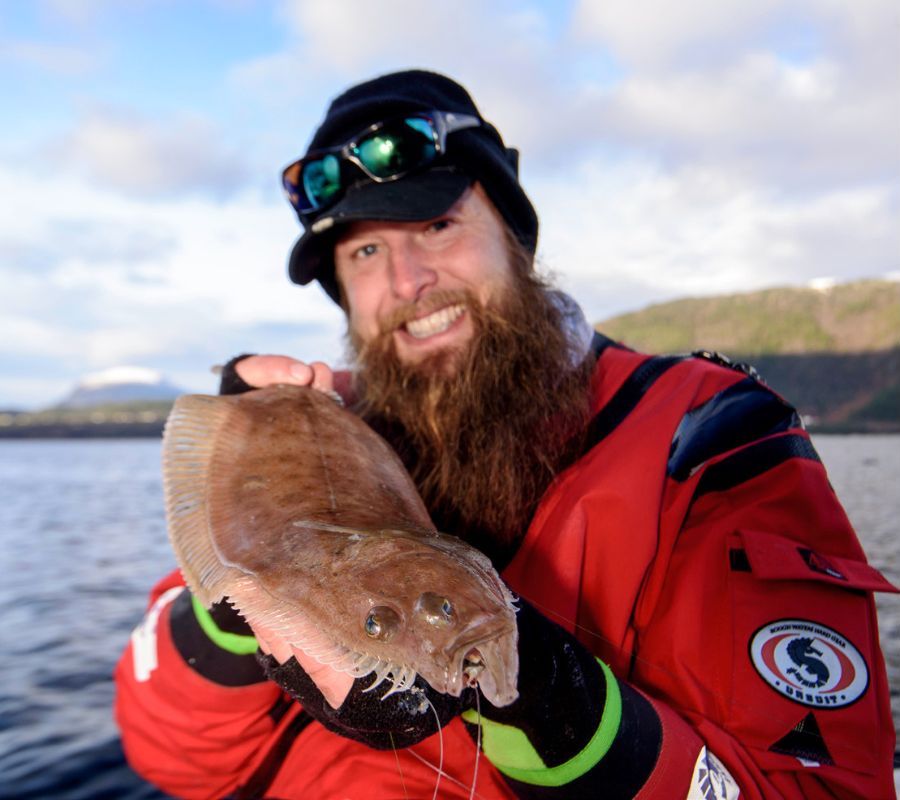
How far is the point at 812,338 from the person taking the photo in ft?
327

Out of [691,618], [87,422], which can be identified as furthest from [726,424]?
[87,422]

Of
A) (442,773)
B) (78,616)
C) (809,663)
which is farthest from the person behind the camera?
(78,616)

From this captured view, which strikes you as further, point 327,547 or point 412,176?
point 412,176

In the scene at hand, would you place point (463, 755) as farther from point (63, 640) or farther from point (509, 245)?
point (63, 640)

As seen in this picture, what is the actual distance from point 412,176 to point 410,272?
550mm

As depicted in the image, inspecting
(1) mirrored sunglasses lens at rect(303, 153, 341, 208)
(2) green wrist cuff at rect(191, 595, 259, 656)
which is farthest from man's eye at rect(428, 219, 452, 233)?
(2) green wrist cuff at rect(191, 595, 259, 656)

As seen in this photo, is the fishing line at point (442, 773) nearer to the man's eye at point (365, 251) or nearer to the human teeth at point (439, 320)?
the human teeth at point (439, 320)

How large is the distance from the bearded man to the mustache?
13 mm

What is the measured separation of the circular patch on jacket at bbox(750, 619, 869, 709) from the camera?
2.29m

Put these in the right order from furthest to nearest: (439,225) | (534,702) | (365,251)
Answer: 1. (365,251)
2. (439,225)
3. (534,702)

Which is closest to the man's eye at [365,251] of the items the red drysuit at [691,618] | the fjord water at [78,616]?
the red drysuit at [691,618]

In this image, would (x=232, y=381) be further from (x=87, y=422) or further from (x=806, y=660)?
(x=87, y=422)

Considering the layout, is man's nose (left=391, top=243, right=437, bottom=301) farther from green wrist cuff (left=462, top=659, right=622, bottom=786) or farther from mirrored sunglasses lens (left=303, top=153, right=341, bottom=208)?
green wrist cuff (left=462, top=659, right=622, bottom=786)

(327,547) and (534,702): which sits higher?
(327,547)
